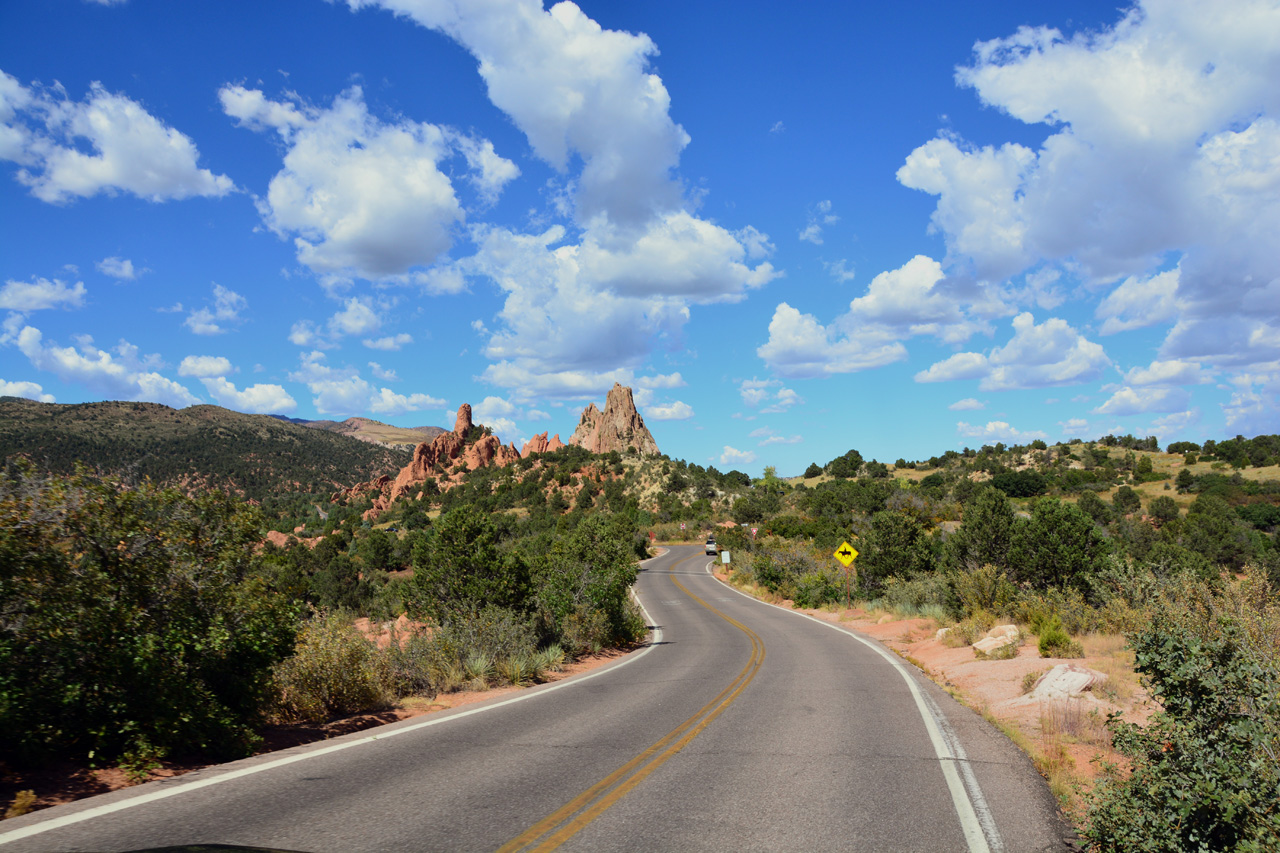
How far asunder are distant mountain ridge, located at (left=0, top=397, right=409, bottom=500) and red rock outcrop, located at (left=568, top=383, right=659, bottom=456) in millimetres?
35047

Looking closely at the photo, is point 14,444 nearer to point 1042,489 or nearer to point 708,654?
point 708,654

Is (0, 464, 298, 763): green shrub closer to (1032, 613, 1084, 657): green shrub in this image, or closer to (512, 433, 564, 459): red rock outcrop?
(1032, 613, 1084, 657): green shrub

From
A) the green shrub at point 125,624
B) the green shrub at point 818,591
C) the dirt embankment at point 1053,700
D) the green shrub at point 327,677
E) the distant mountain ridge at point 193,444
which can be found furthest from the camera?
the distant mountain ridge at point 193,444

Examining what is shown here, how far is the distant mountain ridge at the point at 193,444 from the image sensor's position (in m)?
67.4

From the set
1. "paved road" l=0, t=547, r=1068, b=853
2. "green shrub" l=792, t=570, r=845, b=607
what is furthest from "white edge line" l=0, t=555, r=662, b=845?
"green shrub" l=792, t=570, r=845, b=607

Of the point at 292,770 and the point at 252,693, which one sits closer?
the point at 292,770

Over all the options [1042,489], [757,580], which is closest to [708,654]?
[757,580]

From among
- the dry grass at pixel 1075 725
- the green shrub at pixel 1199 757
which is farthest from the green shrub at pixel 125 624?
the dry grass at pixel 1075 725

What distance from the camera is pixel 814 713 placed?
920 centimetres

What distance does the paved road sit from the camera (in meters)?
4.49

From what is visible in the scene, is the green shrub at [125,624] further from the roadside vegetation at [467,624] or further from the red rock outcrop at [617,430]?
the red rock outcrop at [617,430]

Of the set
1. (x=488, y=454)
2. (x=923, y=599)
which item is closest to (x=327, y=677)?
(x=923, y=599)

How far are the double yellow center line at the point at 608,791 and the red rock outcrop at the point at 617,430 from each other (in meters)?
111

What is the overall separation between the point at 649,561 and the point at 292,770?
54.9 m
